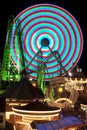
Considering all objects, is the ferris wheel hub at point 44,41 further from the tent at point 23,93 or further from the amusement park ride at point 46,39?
the tent at point 23,93

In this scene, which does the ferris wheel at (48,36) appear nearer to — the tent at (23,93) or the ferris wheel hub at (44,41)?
the ferris wheel hub at (44,41)

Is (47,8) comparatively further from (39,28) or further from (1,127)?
(1,127)

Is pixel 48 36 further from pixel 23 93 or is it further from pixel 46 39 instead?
pixel 23 93

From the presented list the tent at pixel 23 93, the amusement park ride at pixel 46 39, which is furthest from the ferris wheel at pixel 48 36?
the tent at pixel 23 93

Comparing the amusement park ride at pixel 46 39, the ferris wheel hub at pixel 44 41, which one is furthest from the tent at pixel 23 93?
the ferris wheel hub at pixel 44 41

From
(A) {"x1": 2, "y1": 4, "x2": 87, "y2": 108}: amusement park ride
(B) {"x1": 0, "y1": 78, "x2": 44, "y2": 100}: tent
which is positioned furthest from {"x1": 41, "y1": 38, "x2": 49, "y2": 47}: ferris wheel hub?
(B) {"x1": 0, "y1": 78, "x2": 44, "y2": 100}: tent

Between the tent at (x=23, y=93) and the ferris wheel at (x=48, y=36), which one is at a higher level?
the ferris wheel at (x=48, y=36)

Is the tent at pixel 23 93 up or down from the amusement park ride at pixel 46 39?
down

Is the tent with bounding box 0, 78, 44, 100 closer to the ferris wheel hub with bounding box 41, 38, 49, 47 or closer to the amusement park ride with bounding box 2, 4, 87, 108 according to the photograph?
the amusement park ride with bounding box 2, 4, 87, 108

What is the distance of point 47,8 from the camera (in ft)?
86.7

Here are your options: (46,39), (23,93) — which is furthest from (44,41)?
(23,93)

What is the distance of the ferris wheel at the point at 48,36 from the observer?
25.0m

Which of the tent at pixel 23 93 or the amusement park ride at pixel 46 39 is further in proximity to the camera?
the amusement park ride at pixel 46 39

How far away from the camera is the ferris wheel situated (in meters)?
25.0
